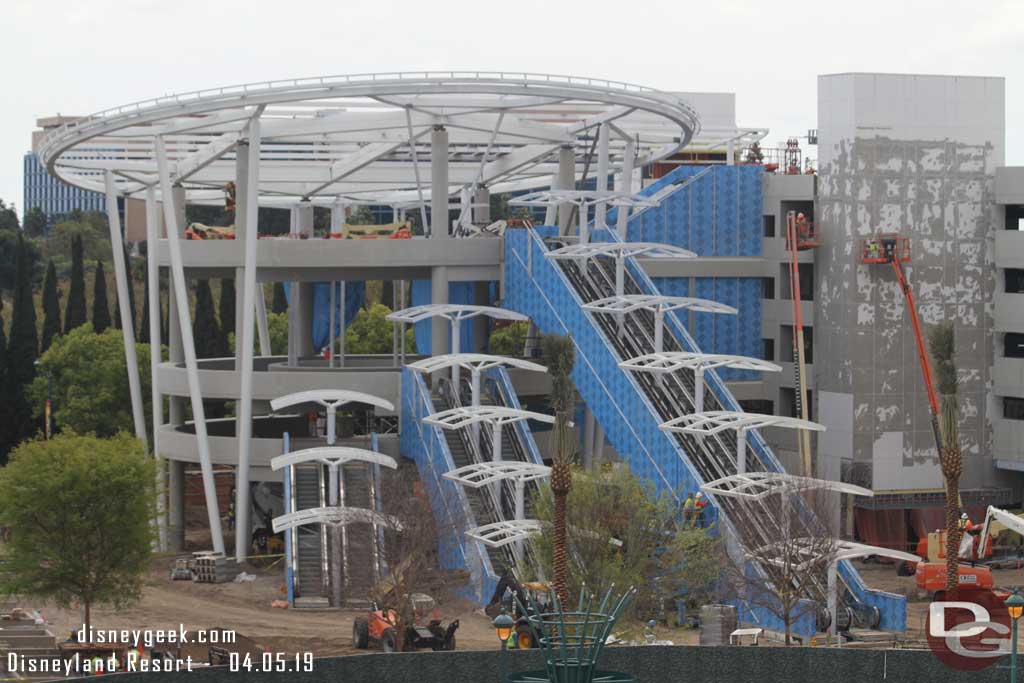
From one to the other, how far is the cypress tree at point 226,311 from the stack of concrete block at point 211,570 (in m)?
43.7

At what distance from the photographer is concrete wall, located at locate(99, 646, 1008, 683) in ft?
118

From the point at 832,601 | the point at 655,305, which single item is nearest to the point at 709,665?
the point at 832,601

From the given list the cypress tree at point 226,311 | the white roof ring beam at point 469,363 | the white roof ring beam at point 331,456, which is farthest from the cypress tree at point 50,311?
the white roof ring beam at point 331,456

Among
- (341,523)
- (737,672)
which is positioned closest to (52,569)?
(341,523)

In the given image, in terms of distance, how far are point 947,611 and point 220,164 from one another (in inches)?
1901

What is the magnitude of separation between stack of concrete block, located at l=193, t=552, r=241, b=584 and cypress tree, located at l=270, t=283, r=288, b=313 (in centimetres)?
5909

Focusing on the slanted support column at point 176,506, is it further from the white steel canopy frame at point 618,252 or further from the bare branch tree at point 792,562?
the bare branch tree at point 792,562

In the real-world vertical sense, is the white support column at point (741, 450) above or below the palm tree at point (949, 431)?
below

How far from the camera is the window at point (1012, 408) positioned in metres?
75.8

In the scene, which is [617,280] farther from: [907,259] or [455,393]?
[907,259]

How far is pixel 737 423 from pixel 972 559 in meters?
12.0

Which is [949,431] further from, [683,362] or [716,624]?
[683,362]

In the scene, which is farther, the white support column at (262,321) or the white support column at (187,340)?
the white support column at (262,321)

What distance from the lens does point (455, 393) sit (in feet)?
221
